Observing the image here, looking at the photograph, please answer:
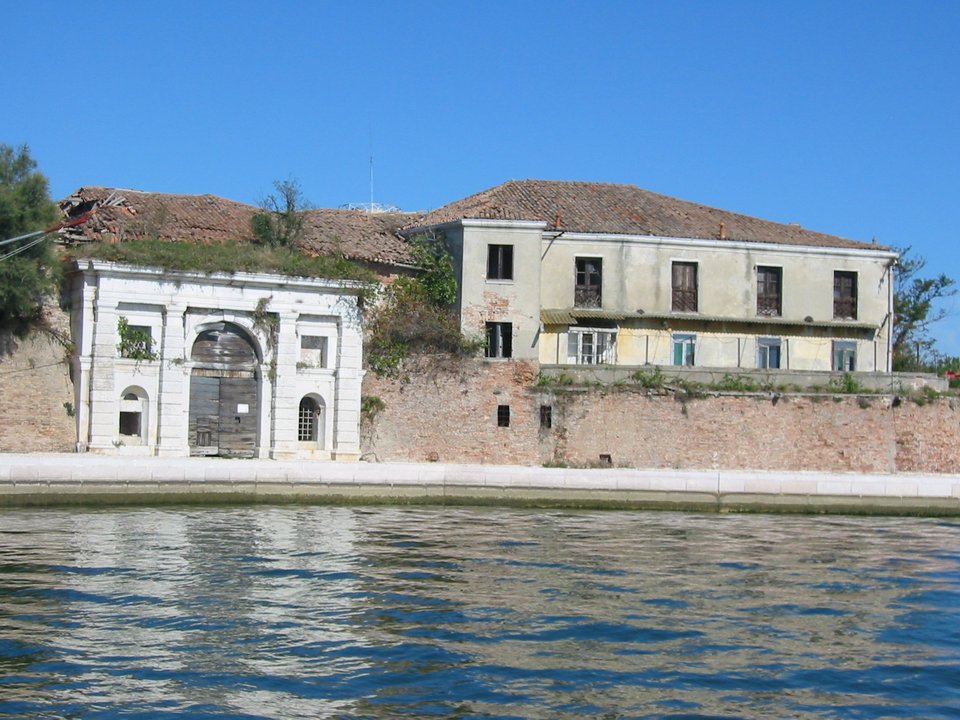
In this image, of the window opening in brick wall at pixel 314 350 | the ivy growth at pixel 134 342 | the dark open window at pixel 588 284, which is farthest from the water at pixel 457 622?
the dark open window at pixel 588 284

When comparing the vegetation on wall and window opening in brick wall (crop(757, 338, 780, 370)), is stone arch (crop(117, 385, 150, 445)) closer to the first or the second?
the vegetation on wall

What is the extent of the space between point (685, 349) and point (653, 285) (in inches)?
88.0

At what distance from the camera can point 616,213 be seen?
135 feet

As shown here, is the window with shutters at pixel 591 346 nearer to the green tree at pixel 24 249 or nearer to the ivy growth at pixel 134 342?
the ivy growth at pixel 134 342

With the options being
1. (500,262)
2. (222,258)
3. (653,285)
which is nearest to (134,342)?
(222,258)

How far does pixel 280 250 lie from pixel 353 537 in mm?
14612

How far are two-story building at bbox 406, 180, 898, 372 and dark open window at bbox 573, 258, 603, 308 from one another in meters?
0.03

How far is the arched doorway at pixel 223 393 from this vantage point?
34.0 metres

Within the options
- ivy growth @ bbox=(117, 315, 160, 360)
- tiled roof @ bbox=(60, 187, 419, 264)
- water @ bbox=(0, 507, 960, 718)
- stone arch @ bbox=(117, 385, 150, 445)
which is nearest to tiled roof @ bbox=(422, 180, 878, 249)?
tiled roof @ bbox=(60, 187, 419, 264)

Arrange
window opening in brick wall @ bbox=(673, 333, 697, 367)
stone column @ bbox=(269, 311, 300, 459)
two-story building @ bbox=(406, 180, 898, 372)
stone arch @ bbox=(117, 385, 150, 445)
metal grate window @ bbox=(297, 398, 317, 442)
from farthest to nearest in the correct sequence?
window opening in brick wall @ bbox=(673, 333, 697, 367)
two-story building @ bbox=(406, 180, 898, 372)
metal grate window @ bbox=(297, 398, 317, 442)
stone column @ bbox=(269, 311, 300, 459)
stone arch @ bbox=(117, 385, 150, 445)

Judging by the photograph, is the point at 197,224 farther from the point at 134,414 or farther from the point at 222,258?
the point at 134,414

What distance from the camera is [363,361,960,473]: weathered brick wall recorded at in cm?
3581

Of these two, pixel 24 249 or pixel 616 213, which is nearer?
pixel 24 249

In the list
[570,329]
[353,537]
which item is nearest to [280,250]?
[570,329]
